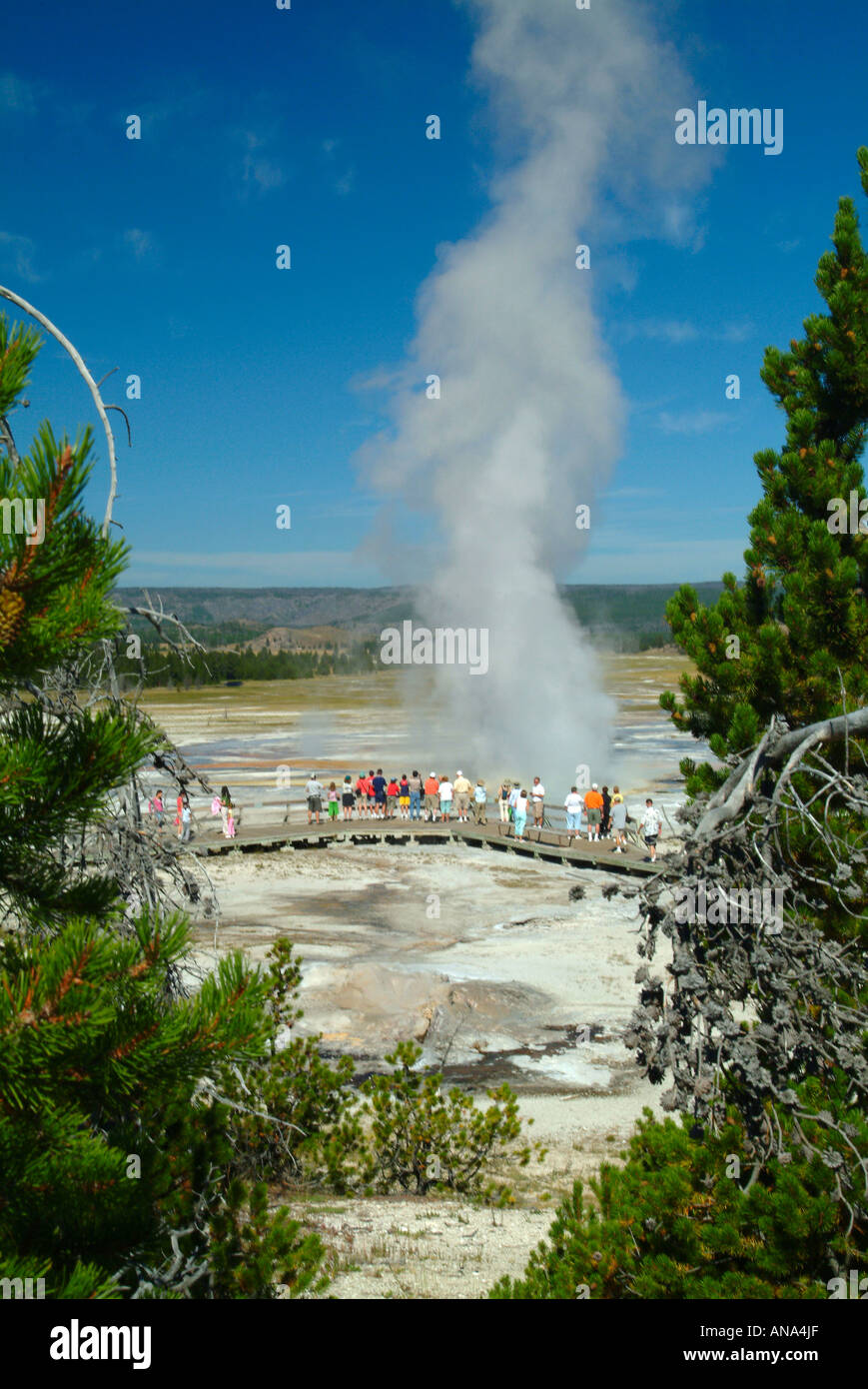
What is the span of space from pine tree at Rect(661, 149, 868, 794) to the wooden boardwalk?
54.4 feet

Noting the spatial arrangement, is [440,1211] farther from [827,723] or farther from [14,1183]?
[827,723]

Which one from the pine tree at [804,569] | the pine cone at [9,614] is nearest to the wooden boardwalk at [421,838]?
the pine tree at [804,569]

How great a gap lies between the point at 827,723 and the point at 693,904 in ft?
2.94

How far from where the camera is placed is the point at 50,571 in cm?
296

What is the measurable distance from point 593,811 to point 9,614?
27245 mm

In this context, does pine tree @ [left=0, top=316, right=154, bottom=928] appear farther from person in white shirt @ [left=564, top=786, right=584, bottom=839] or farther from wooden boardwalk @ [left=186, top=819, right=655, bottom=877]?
person in white shirt @ [left=564, top=786, right=584, bottom=839]

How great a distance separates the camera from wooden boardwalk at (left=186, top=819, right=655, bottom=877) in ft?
87.1

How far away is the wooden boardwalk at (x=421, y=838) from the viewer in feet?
87.1

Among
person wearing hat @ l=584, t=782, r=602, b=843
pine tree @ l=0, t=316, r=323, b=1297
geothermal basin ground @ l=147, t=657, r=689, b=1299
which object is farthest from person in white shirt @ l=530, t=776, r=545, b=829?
pine tree @ l=0, t=316, r=323, b=1297

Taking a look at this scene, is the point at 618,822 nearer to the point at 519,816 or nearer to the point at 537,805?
the point at 519,816

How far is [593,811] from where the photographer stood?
96.3 feet

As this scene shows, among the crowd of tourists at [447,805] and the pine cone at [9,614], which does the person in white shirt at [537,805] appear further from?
the pine cone at [9,614]
